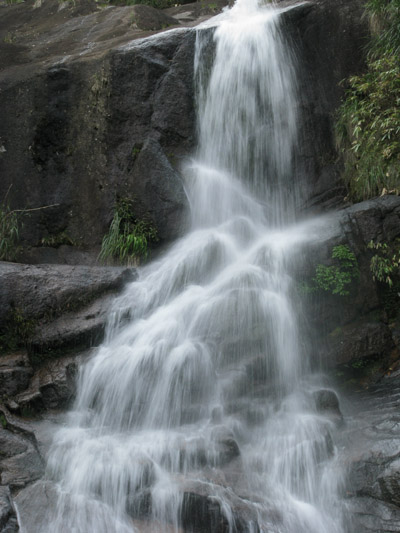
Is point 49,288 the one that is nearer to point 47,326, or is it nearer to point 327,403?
point 47,326

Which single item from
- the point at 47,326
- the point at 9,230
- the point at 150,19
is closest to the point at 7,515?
the point at 47,326

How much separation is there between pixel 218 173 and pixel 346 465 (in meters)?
5.68

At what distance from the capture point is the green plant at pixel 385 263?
5945 mm

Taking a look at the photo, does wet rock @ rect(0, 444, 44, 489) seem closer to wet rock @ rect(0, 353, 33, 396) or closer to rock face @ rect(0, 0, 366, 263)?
wet rock @ rect(0, 353, 33, 396)

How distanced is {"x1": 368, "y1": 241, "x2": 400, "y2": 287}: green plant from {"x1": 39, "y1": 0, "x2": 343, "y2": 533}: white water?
96 centimetres

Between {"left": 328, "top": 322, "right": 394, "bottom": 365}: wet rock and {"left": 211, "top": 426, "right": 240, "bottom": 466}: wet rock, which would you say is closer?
{"left": 211, "top": 426, "right": 240, "bottom": 466}: wet rock

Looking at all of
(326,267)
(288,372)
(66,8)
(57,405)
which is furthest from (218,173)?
(66,8)

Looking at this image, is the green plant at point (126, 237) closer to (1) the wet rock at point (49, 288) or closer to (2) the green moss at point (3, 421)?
(1) the wet rock at point (49, 288)

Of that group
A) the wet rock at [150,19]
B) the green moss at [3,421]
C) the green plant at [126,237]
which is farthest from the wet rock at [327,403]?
the wet rock at [150,19]

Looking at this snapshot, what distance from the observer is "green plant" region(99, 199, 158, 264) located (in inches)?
303

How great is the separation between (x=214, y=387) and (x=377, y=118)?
14.6 feet

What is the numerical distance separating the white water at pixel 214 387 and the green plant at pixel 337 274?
0.34 metres

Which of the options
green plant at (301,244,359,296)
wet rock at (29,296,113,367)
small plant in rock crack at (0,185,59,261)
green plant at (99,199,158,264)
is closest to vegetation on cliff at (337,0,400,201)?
green plant at (301,244,359,296)

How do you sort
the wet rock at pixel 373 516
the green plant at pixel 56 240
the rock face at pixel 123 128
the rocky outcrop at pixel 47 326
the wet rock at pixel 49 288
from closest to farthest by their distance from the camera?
the wet rock at pixel 373 516 < the rocky outcrop at pixel 47 326 < the wet rock at pixel 49 288 < the rock face at pixel 123 128 < the green plant at pixel 56 240
